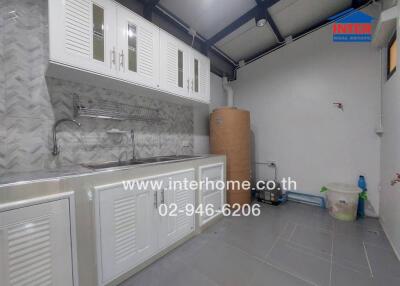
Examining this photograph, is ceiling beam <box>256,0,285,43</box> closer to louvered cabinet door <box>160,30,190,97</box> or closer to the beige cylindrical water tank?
louvered cabinet door <box>160,30,190,97</box>

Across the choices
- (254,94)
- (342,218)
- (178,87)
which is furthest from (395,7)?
(342,218)

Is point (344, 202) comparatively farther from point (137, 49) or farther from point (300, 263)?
point (137, 49)

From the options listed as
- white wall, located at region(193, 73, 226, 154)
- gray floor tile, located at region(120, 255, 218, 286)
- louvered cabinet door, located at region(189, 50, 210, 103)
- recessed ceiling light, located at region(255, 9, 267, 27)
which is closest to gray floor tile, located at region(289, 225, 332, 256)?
gray floor tile, located at region(120, 255, 218, 286)

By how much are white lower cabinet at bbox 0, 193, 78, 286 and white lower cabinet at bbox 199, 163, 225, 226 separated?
1.35 m

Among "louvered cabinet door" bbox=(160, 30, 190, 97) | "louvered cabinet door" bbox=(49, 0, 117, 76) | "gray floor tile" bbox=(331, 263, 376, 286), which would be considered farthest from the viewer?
"louvered cabinet door" bbox=(160, 30, 190, 97)

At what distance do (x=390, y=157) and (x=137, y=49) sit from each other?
300 cm

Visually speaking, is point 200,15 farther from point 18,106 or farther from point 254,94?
point 18,106

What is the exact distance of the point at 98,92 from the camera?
69.1 inches

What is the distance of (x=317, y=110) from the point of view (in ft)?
9.58

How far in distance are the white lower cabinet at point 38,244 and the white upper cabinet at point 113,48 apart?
0.99 meters

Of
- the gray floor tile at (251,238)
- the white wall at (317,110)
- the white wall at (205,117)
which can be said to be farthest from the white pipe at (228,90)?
the gray floor tile at (251,238)

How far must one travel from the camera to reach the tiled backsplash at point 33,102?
1.27m

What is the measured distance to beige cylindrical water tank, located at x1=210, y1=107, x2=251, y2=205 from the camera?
277 centimetres

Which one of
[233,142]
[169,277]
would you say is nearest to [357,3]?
[233,142]
